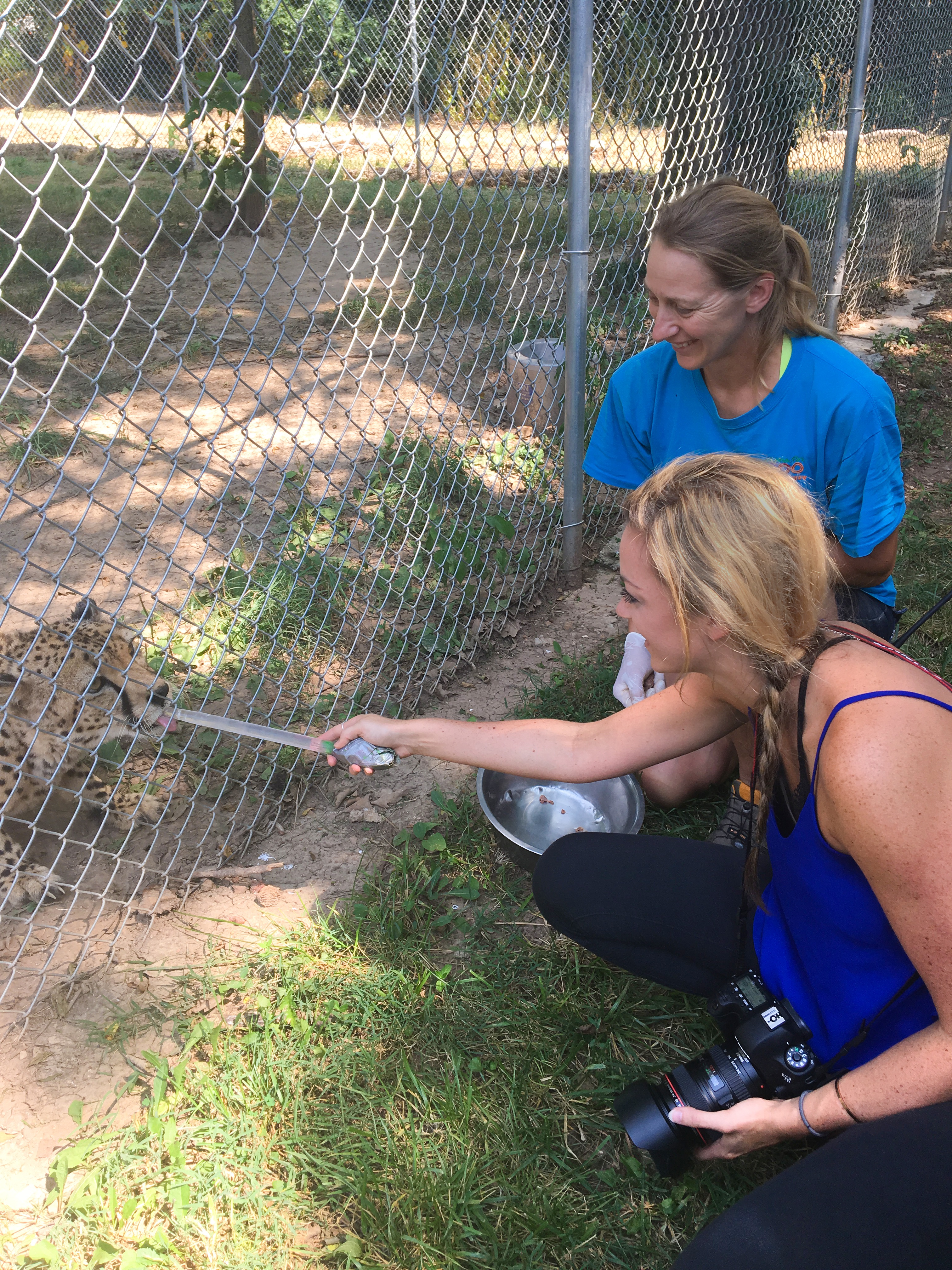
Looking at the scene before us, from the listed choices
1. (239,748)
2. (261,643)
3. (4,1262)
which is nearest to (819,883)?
(4,1262)

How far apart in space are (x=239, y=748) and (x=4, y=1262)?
157 centimetres

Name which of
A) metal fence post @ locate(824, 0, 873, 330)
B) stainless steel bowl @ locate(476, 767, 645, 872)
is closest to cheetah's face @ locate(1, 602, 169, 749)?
stainless steel bowl @ locate(476, 767, 645, 872)

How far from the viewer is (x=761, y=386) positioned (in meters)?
2.62

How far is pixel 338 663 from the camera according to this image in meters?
3.57

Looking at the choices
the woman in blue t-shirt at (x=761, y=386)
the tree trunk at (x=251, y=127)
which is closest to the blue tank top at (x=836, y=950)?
the woman in blue t-shirt at (x=761, y=386)

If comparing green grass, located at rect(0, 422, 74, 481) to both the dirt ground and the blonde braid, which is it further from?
the blonde braid

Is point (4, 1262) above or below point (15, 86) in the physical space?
below

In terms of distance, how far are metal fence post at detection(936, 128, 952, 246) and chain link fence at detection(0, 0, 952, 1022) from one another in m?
0.58

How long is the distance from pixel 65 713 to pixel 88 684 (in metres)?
0.28

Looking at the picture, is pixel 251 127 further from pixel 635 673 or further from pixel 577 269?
pixel 635 673

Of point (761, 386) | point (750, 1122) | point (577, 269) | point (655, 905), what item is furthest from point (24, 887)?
point (577, 269)

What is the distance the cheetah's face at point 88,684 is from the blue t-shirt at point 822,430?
1.87 meters

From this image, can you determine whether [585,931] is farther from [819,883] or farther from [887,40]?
[887,40]

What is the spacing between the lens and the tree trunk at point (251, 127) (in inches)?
141
